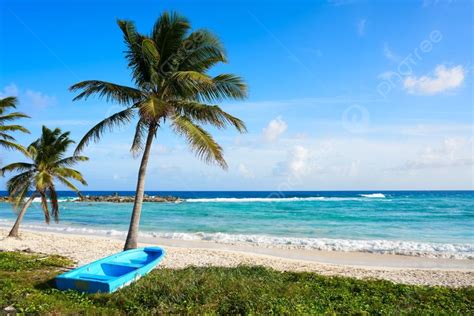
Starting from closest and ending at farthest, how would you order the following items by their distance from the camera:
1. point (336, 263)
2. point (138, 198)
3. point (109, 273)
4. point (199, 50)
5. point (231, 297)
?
point (231, 297) → point (109, 273) → point (138, 198) → point (199, 50) → point (336, 263)

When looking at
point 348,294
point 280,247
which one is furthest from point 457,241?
point 348,294

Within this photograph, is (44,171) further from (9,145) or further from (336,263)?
(336,263)

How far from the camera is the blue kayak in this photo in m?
6.81

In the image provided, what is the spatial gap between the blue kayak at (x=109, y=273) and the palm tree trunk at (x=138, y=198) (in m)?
1.26

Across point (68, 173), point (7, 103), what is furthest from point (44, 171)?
point (7, 103)

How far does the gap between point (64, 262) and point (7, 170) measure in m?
8.58

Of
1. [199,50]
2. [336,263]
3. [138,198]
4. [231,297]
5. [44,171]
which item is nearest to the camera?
[231,297]

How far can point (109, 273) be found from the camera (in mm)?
8398

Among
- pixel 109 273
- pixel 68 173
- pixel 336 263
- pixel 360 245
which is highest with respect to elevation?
pixel 68 173

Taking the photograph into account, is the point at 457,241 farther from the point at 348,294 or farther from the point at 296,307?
the point at 296,307

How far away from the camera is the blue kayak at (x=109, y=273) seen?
268 inches

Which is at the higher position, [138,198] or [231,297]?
[138,198]

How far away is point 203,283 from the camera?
738 cm

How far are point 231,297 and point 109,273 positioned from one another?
3416 millimetres
